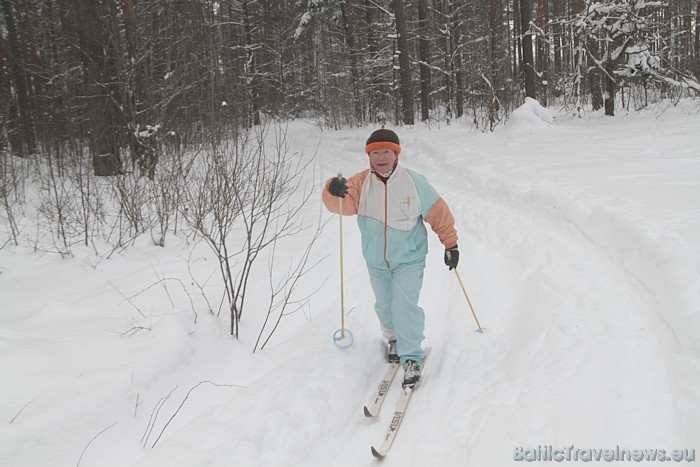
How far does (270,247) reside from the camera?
6.16 m

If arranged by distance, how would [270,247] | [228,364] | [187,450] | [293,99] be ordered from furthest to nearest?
[293,99] < [270,247] < [228,364] < [187,450]

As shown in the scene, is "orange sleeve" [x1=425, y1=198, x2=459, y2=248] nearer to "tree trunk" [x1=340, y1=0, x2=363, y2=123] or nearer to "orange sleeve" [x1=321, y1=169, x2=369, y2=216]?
"orange sleeve" [x1=321, y1=169, x2=369, y2=216]

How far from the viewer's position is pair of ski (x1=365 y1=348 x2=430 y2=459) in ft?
8.43

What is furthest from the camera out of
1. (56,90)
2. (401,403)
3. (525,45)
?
(525,45)

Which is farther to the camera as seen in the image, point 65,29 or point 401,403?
point 65,29

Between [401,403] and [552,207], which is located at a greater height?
[552,207]

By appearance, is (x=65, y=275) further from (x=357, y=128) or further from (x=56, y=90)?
(x=357, y=128)

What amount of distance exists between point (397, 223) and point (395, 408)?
1279mm

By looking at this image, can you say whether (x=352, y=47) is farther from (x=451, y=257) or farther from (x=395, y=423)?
(x=395, y=423)

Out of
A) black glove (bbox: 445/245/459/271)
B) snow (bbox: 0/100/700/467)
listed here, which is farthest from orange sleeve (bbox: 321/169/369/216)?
snow (bbox: 0/100/700/467)

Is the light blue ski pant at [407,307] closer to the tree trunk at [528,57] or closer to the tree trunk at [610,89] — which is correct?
the tree trunk at [610,89]

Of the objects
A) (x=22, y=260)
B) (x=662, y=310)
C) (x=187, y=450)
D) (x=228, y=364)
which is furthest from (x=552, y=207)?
(x=22, y=260)

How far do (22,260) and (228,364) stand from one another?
4.03 meters

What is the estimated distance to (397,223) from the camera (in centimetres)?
321
